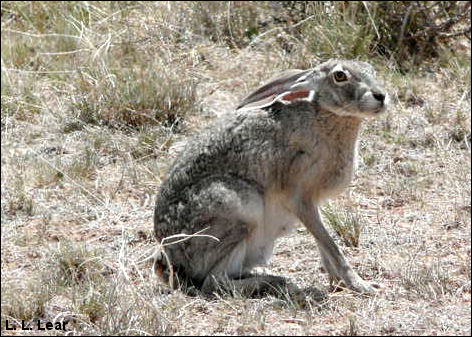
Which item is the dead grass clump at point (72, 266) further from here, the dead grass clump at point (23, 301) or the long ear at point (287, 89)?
the long ear at point (287, 89)

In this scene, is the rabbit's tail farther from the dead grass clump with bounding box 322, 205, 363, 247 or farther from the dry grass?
the dead grass clump with bounding box 322, 205, 363, 247

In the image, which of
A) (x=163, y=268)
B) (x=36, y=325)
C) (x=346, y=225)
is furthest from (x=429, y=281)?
(x=36, y=325)

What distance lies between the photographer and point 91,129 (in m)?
7.55

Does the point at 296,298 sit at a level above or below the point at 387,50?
below

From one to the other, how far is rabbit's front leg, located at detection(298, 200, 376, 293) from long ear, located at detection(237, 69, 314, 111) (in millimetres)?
593

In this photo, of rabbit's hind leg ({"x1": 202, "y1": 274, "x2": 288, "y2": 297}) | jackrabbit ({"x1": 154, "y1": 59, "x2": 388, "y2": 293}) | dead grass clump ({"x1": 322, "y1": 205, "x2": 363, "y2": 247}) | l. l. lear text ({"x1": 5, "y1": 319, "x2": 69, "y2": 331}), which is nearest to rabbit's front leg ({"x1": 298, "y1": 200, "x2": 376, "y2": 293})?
jackrabbit ({"x1": 154, "y1": 59, "x2": 388, "y2": 293})

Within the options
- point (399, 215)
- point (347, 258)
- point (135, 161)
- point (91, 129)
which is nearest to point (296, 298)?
point (347, 258)

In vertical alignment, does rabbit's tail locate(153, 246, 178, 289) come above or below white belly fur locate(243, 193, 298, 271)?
below

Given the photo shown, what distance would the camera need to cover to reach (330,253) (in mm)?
5559

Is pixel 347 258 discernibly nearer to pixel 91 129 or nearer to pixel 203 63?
pixel 91 129

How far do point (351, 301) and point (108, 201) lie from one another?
2062mm

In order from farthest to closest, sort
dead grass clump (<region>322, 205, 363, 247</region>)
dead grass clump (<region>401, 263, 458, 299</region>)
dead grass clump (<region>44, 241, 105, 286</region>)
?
dead grass clump (<region>322, 205, 363, 247</region>)
dead grass clump (<region>44, 241, 105, 286</region>)
dead grass clump (<region>401, 263, 458, 299</region>)

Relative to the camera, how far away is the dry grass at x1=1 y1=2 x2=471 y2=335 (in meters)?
5.15

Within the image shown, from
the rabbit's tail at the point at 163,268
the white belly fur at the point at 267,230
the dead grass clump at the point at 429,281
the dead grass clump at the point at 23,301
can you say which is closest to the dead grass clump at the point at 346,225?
the white belly fur at the point at 267,230
